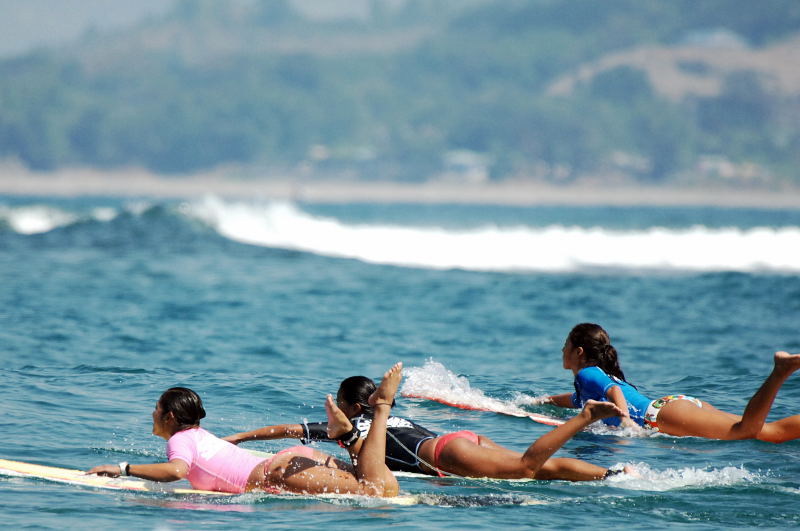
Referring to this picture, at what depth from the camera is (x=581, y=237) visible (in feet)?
117

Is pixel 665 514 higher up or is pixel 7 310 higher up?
pixel 7 310

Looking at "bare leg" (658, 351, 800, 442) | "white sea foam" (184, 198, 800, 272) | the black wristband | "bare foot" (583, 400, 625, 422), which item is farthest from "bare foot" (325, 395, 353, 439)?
"white sea foam" (184, 198, 800, 272)

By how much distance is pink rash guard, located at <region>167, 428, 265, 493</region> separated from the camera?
811cm

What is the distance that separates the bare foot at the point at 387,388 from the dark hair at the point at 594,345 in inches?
116

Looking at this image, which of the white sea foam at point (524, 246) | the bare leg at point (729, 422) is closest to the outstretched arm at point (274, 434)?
the bare leg at point (729, 422)

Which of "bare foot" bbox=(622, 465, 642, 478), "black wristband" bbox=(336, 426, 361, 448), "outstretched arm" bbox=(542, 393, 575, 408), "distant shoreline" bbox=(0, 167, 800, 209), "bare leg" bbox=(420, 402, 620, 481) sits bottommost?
"bare foot" bbox=(622, 465, 642, 478)

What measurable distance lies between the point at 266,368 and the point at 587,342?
17.6 feet

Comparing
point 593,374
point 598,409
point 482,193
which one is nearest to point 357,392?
point 598,409

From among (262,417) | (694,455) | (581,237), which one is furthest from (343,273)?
(694,455)

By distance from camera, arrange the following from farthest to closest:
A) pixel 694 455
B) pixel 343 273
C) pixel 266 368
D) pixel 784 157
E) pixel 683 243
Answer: pixel 784 157 < pixel 683 243 < pixel 343 273 < pixel 266 368 < pixel 694 455

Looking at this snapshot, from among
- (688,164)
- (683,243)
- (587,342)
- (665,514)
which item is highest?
(688,164)

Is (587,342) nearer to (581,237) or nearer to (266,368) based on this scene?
(266,368)

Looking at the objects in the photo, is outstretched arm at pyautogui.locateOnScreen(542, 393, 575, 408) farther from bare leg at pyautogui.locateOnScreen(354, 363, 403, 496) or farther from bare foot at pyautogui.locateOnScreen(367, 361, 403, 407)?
bare foot at pyautogui.locateOnScreen(367, 361, 403, 407)

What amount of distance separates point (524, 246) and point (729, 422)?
25.3 meters
